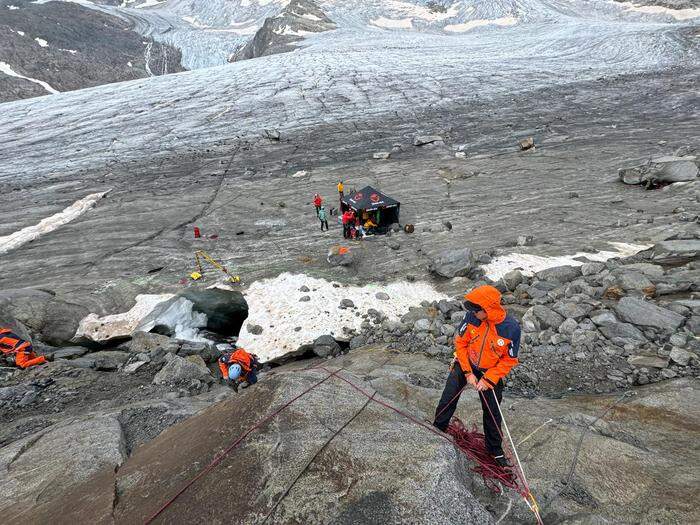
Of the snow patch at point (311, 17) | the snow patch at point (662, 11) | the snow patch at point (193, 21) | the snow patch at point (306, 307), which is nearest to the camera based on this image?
the snow patch at point (306, 307)

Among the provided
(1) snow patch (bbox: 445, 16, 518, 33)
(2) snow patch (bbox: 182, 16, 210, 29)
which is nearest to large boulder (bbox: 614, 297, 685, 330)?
(1) snow patch (bbox: 445, 16, 518, 33)

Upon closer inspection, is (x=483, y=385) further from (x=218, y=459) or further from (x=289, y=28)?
(x=289, y=28)

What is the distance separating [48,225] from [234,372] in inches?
629

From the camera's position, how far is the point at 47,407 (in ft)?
21.5

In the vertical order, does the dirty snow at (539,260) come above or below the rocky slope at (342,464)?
below

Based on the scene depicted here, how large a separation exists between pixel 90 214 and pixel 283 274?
1163 centimetres

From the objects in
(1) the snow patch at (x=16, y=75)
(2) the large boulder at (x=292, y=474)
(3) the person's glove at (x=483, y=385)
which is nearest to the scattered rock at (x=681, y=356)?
(3) the person's glove at (x=483, y=385)

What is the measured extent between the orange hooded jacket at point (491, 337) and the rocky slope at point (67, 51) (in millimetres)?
71796

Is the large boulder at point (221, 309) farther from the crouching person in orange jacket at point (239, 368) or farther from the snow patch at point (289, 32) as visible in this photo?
the snow patch at point (289, 32)

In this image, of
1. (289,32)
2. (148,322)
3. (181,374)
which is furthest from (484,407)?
(289,32)

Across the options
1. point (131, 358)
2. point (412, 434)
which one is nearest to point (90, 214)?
point (131, 358)

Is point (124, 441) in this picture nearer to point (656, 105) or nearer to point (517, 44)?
point (656, 105)

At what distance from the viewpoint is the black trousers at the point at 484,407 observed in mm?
4066

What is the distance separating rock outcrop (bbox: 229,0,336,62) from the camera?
5381 centimetres
